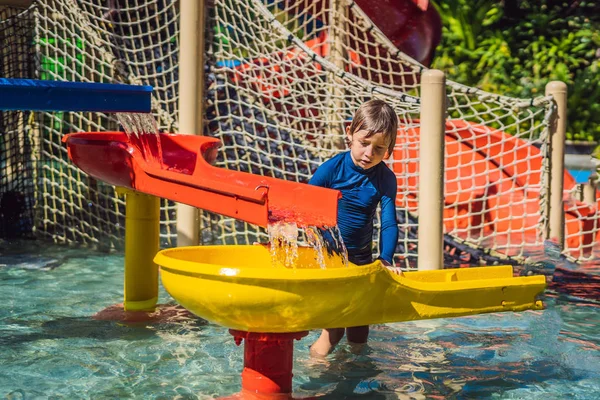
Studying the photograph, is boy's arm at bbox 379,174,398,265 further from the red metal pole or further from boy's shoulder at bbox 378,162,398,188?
the red metal pole

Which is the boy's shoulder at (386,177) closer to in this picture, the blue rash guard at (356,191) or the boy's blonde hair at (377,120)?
the blue rash guard at (356,191)

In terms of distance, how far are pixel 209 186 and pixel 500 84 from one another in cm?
701

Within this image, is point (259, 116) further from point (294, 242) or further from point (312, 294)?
point (312, 294)

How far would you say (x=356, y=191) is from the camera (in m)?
3.21

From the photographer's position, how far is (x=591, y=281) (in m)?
5.08

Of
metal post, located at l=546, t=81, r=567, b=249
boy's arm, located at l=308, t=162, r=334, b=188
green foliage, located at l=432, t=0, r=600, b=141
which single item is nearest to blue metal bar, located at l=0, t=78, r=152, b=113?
boy's arm, located at l=308, t=162, r=334, b=188

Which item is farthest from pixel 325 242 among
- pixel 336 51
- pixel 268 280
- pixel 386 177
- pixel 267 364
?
pixel 336 51

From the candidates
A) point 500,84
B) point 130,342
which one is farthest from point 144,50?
point 500,84

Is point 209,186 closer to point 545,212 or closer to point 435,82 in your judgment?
point 435,82

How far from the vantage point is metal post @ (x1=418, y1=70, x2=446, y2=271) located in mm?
4238

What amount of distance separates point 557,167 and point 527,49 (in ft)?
18.1

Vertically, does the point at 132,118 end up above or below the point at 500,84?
below

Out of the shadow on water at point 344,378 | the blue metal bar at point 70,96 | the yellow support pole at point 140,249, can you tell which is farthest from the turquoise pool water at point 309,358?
the blue metal bar at point 70,96

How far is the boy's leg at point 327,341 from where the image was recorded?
3279 millimetres
